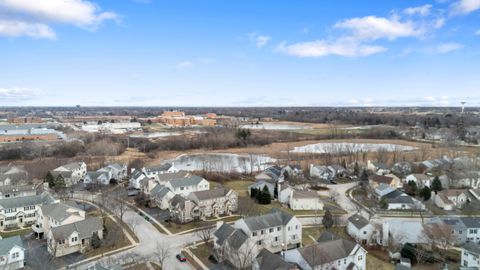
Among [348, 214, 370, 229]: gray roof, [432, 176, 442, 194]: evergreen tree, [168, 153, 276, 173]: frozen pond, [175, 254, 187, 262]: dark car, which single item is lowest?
[168, 153, 276, 173]: frozen pond

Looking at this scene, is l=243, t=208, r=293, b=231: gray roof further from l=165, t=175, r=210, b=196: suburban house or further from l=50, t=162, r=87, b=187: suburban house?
l=50, t=162, r=87, b=187: suburban house

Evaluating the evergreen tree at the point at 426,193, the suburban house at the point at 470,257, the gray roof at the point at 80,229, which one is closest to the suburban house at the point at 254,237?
the gray roof at the point at 80,229

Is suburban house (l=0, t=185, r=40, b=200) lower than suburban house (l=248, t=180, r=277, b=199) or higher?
higher

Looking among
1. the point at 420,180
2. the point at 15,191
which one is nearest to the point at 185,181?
the point at 15,191

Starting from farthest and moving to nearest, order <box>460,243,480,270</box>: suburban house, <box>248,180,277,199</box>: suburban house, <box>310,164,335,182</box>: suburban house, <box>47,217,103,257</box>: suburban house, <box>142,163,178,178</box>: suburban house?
<box>310,164,335,182</box>: suburban house, <box>142,163,178,178</box>: suburban house, <box>248,180,277,199</box>: suburban house, <box>47,217,103,257</box>: suburban house, <box>460,243,480,270</box>: suburban house

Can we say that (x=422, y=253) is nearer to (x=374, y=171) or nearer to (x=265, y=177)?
(x=265, y=177)

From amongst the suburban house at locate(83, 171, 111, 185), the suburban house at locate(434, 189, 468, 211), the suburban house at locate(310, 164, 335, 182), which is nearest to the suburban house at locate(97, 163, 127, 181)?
the suburban house at locate(83, 171, 111, 185)

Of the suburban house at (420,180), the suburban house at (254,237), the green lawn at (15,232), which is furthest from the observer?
the suburban house at (420,180)

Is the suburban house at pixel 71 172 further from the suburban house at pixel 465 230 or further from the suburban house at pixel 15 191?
the suburban house at pixel 465 230
